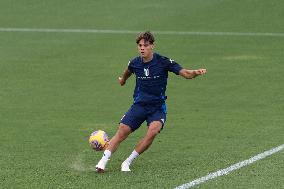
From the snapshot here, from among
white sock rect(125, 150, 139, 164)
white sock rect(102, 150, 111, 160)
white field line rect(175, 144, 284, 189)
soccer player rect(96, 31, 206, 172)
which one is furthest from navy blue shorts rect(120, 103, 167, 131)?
white field line rect(175, 144, 284, 189)

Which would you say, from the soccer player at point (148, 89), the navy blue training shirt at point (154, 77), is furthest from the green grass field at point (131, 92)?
the navy blue training shirt at point (154, 77)

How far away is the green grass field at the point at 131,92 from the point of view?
481 inches

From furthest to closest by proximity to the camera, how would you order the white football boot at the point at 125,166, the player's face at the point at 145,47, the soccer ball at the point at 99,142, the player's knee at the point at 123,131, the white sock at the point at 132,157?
1. the soccer ball at the point at 99,142
2. the player's knee at the point at 123,131
3. the player's face at the point at 145,47
4. the white sock at the point at 132,157
5. the white football boot at the point at 125,166

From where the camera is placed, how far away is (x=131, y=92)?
18.5 m

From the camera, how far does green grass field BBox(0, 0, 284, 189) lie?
12.2 m

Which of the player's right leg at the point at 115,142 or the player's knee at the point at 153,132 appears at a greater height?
the player's knee at the point at 153,132

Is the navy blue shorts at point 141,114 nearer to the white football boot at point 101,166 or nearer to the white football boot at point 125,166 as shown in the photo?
the white football boot at point 125,166

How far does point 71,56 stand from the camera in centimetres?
2206

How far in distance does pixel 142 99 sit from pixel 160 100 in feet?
0.84

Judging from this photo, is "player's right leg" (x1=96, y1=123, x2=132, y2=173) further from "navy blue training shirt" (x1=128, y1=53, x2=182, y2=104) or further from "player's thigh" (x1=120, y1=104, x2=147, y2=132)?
"navy blue training shirt" (x1=128, y1=53, x2=182, y2=104)

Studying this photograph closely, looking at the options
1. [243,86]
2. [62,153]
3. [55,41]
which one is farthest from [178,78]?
[62,153]

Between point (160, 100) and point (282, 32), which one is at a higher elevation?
point (160, 100)

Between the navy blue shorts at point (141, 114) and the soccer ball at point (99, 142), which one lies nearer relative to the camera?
the navy blue shorts at point (141, 114)

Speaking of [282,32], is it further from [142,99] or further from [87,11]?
[142,99]
